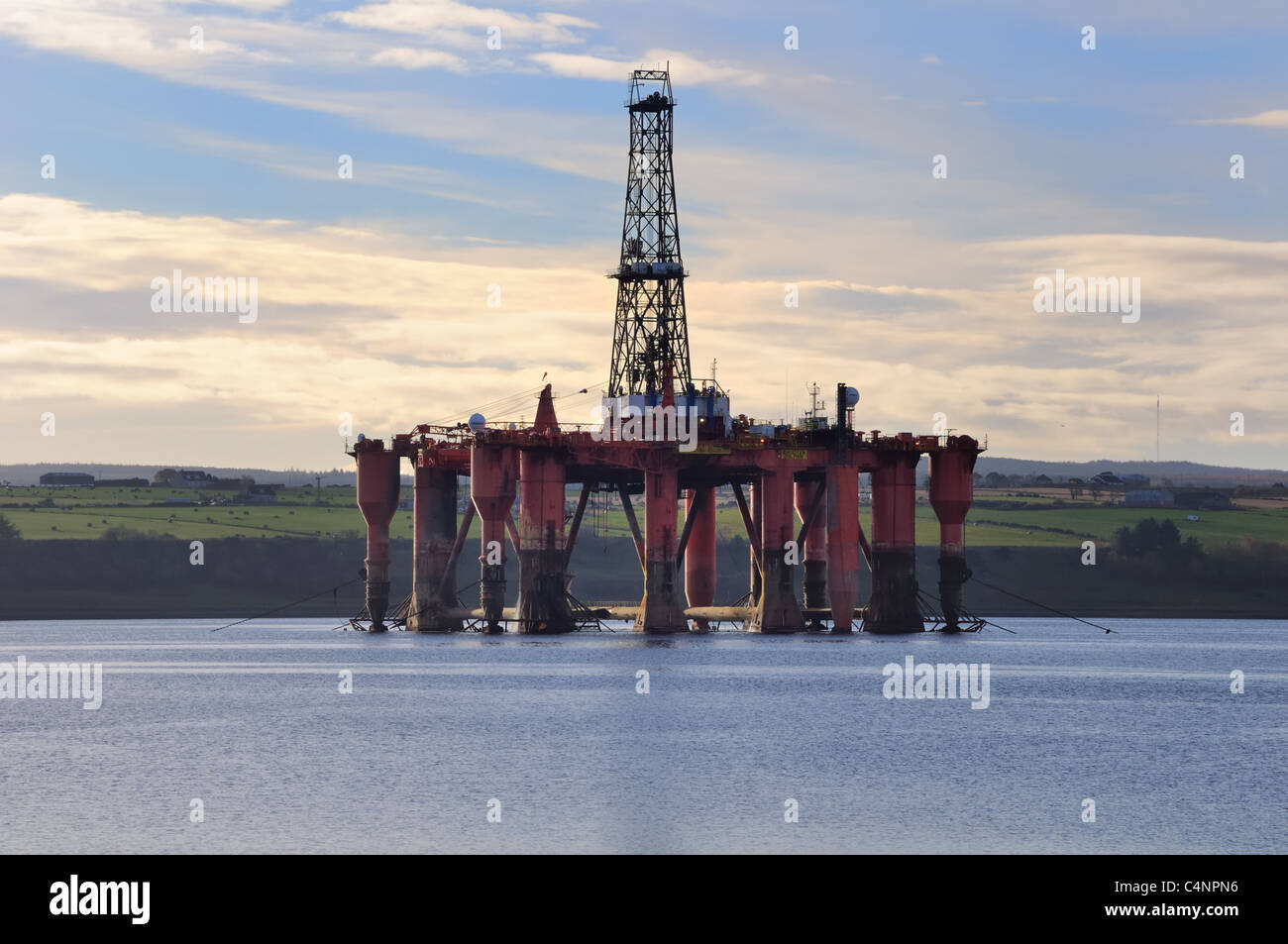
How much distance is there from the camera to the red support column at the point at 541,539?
12700cm

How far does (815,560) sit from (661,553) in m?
18.5

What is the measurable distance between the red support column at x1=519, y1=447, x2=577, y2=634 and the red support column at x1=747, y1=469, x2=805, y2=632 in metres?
15.5

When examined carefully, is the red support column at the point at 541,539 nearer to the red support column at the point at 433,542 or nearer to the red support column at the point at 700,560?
the red support column at the point at 433,542

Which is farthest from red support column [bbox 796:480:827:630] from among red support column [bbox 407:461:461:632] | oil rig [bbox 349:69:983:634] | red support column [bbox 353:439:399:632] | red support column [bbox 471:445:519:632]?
red support column [bbox 353:439:399:632]

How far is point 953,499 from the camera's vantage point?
134 meters

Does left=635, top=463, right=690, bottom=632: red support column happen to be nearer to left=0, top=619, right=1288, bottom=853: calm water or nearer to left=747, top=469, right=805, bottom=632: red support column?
left=747, top=469, right=805, bottom=632: red support column

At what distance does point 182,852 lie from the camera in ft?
158

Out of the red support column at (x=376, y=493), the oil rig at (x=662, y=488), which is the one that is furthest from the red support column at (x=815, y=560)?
the red support column at (x=376, y=493)

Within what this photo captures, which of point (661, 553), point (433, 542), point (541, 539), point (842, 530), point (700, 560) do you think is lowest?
point (700, 560)

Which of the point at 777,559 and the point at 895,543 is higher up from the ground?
the point at 895,543

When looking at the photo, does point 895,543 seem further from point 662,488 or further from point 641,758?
point 641,758

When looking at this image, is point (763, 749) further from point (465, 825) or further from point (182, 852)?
point (182, 852)

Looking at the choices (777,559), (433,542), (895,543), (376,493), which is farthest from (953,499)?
(376,493)
